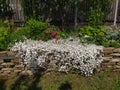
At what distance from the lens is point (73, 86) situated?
23.7ft

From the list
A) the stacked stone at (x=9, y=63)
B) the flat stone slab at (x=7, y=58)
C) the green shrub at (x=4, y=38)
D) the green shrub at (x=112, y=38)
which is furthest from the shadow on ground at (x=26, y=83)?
the green shrub at (x=112, y=38)

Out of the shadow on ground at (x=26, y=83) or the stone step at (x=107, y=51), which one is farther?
the stone step at (x=107, y=51)

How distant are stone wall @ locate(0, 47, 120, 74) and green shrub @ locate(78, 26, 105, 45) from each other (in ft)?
1.81

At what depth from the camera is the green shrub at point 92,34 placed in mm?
8094

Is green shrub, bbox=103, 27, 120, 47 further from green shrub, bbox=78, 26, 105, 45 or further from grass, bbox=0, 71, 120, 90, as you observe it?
grass, bbox=0, 71, 120, 90

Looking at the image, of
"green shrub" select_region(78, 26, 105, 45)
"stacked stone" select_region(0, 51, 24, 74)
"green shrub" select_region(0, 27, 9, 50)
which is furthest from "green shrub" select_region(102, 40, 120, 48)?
"green shrub" select_region(0, 27, 9, 50)

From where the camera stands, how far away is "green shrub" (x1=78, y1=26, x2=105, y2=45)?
319 inches

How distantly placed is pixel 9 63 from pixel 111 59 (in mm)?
2572

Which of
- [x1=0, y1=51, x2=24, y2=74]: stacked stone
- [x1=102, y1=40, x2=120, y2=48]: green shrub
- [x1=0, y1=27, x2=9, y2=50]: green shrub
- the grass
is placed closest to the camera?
the grass

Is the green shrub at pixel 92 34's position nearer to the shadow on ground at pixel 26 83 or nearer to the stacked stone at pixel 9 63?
the shadow on ground at pixel 26 83

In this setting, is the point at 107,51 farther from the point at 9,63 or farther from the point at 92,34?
the point at 9,63

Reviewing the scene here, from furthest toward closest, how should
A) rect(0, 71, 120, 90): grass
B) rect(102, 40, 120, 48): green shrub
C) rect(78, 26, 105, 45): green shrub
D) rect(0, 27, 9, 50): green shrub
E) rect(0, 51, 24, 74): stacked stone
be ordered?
rect(78, 26, 105, 45): green shrub < rect(102, 40, 120, 48): green shrub < rect(0, 27, 9, 50): green shrub < rect(0, 51, 24, 74): stacked stone < rect(0, 71, 120, 90): grass

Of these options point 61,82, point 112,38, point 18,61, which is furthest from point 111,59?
point 18,61

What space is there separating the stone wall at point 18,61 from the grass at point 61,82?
0.16 metres
